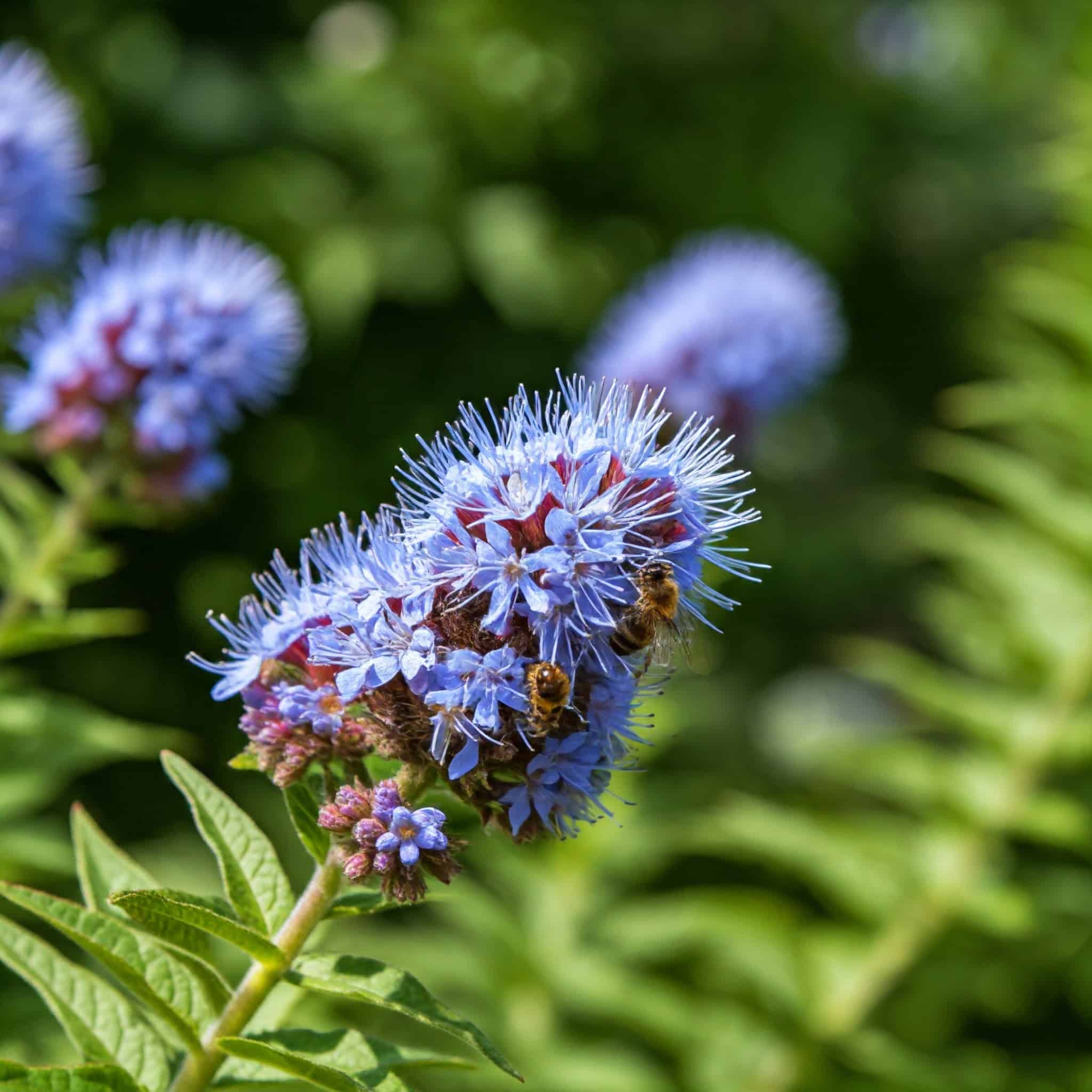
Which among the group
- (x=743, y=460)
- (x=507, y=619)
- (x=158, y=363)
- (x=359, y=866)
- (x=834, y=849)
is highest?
(x=743, y=460)

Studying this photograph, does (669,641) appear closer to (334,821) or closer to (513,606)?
(513,606)

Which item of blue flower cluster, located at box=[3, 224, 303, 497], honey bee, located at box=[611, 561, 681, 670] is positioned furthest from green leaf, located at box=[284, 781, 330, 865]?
blue flower cluster, located at box=[3, 224, 303, 497]

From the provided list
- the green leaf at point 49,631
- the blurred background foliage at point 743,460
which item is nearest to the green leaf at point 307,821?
the green leaf at point 49,631

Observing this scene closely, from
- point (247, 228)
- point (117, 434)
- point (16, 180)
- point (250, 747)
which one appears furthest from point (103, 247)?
point (250, 747)

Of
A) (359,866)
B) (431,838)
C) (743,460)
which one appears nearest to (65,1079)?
(359,866)

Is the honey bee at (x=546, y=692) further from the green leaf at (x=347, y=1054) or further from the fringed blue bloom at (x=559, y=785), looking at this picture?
the green leaf at (x=347, y=1054)
